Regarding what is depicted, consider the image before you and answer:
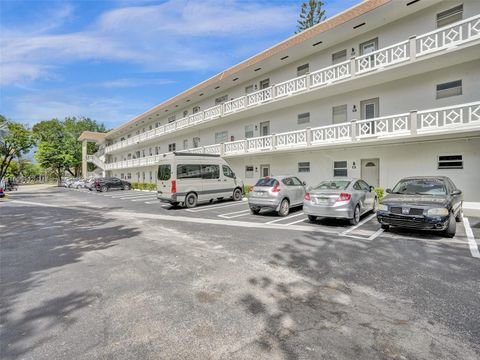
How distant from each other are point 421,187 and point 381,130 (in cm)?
536

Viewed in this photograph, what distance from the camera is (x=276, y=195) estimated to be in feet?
33.1

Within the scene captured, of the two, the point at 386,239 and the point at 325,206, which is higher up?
the point at 325,206

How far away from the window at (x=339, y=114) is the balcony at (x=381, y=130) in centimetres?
147

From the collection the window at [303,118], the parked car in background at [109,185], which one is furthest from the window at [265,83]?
the parked car in background at [109,185]

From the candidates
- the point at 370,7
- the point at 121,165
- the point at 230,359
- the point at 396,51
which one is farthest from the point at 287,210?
the point at 121,165

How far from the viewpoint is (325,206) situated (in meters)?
8.22

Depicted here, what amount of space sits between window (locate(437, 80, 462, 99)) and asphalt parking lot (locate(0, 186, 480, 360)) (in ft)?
23.8

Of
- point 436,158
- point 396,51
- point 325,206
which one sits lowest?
point 325,206

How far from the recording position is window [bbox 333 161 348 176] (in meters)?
14.7

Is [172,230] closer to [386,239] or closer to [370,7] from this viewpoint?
[386,239]

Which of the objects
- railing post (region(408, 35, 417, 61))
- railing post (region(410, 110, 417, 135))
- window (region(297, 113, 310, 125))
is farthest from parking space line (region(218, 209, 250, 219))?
railing post (region(408, 35, 417, 61))

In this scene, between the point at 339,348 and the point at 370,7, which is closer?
the point at 339,348

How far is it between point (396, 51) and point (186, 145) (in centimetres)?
2126

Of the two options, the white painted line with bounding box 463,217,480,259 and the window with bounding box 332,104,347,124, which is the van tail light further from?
the window with bounding box 332,104,347,124
